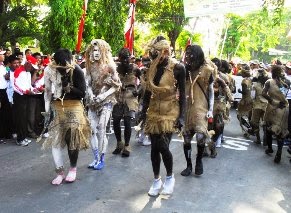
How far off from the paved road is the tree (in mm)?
18730

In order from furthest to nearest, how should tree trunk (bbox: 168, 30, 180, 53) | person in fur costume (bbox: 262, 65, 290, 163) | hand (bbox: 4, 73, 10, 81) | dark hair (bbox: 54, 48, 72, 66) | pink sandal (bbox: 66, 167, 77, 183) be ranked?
tree trunk (bbox: 168, 30, 180, 53), hand (bbox: 4, 73, 10, 81), person in fur costume (bbox: 262, 65, 290, 163), pink sandal (bbox: 66, 167, 77, 183), dark hair (bbox: 54, 48, 72, 66)

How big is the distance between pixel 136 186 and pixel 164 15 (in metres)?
21.3

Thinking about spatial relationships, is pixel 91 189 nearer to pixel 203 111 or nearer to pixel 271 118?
pixel 203 111

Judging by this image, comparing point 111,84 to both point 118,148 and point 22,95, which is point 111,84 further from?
point 22,95

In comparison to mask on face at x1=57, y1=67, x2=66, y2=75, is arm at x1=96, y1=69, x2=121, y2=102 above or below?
below

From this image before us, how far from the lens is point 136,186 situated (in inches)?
221

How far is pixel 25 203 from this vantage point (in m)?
4.85

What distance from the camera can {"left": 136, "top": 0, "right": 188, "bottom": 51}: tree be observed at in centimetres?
2531

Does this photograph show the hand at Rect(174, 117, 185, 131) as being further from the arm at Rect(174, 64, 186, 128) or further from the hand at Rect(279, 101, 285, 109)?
the hand at Rect(279, 101, 285, 109)

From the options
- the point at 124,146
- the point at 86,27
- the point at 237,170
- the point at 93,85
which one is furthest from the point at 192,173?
the point at 86,27

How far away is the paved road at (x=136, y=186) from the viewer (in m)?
4.90

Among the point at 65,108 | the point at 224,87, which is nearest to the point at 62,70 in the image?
the point at 65,108

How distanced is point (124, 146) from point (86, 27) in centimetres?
845

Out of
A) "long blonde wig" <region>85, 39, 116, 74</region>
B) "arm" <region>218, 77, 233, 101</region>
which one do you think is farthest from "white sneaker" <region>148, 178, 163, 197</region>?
"arm" <region>218, 77, 233, 101</region>
